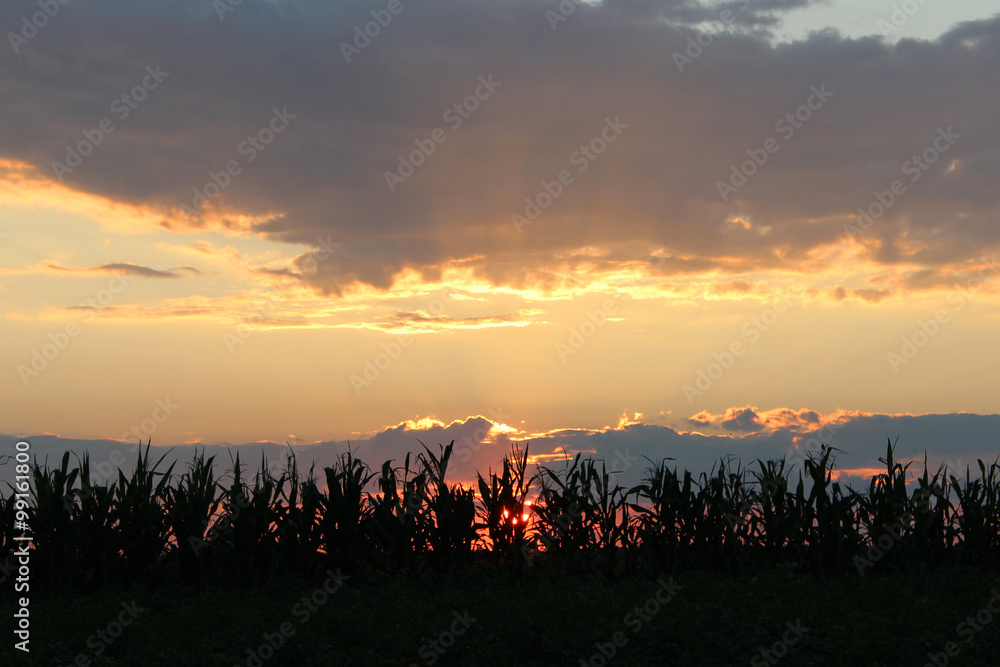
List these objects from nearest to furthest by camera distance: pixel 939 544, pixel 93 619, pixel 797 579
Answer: pixel 93 619, pixel 797 579, pixel 939 544

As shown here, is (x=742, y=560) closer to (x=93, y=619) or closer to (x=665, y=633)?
(x=665, y=633)

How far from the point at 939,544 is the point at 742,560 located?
3205mm

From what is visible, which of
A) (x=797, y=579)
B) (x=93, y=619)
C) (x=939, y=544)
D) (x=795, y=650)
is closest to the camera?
(x=795, y=650)

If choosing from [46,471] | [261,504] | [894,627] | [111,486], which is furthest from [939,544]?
[46,471]

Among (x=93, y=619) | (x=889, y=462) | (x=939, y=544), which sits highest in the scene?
(x=889, y=462)

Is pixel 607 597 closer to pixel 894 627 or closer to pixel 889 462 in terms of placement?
pixel 894 627

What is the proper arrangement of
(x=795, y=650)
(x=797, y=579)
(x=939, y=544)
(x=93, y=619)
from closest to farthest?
1. (x=795, y=650)
2. (x=93, y=619)
3. (x=797, y=579)
4. (x=939, y=544)

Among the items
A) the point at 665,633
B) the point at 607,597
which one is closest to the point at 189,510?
the point at 607,597

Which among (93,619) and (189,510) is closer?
(93,619)

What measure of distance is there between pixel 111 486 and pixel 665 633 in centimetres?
846

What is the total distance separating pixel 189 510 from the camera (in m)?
12.9

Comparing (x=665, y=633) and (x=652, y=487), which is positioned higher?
(x=652, y=487)

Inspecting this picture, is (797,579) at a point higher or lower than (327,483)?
lower

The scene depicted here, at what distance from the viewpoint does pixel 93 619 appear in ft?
36.1
